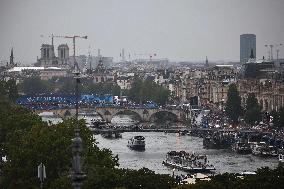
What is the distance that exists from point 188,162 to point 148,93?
48.8 metres

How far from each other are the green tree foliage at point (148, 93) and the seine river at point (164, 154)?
87.1ft

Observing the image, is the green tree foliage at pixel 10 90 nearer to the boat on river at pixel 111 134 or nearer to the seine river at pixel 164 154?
the seine river at pixel 164 154

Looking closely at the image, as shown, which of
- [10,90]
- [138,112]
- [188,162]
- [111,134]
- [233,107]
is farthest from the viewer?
[138,112]

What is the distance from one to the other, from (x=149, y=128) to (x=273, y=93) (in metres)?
14.7

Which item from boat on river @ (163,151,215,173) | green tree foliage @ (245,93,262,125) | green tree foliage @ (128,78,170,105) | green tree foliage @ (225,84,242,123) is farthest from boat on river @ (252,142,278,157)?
green tree foliage @ (128,78,170,105)

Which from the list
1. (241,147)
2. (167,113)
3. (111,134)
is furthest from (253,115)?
(241,147)

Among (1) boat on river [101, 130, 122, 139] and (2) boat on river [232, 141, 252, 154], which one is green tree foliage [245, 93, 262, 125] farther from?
(2) boat on river [232, 141, 252, 154]

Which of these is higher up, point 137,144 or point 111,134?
point 137,144

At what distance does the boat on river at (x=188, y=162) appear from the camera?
39.7m

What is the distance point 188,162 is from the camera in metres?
41.8

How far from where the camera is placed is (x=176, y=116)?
2859 inches

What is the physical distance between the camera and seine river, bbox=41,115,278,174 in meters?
40.8

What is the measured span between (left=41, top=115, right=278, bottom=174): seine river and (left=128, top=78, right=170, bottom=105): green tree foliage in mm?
26561

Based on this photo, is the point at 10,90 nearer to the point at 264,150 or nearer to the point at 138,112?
the point at 138,112
